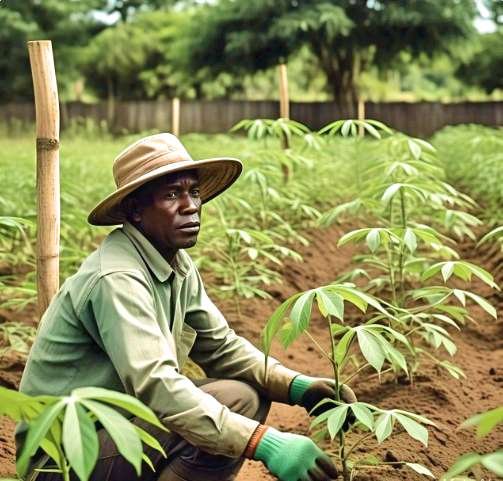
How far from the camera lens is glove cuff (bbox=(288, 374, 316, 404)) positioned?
2.80m

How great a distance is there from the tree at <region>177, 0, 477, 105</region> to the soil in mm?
18170

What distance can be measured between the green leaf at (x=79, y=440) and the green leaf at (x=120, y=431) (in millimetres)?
26

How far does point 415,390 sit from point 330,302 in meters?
1.56

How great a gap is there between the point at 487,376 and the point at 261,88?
33.6 meters

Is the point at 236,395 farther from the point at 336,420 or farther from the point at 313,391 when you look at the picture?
the point at 336,420

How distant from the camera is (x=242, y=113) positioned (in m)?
25.1

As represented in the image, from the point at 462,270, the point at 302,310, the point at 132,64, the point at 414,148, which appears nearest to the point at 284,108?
the point at 414,148

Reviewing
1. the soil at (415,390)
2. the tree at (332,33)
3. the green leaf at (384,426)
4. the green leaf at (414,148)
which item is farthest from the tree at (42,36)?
the green leaf at (384,426)

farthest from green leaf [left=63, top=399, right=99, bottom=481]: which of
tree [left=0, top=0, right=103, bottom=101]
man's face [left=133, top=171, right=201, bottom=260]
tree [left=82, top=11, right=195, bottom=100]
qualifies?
tree [left=82, top=11, right=195, bottom=100]

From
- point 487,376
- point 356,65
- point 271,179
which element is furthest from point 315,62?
point 487,376

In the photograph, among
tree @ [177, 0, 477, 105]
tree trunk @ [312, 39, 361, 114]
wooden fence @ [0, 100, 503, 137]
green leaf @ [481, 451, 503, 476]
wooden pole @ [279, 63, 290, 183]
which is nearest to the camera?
green leaf @ [481, 451, 503, 476]

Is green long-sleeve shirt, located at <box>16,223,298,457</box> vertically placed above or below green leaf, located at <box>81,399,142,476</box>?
below

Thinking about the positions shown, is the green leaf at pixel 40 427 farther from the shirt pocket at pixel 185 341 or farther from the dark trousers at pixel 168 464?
the shirt pocket at pixel 185 341

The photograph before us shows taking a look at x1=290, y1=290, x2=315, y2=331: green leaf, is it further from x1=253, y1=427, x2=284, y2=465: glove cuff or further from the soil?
the soil
